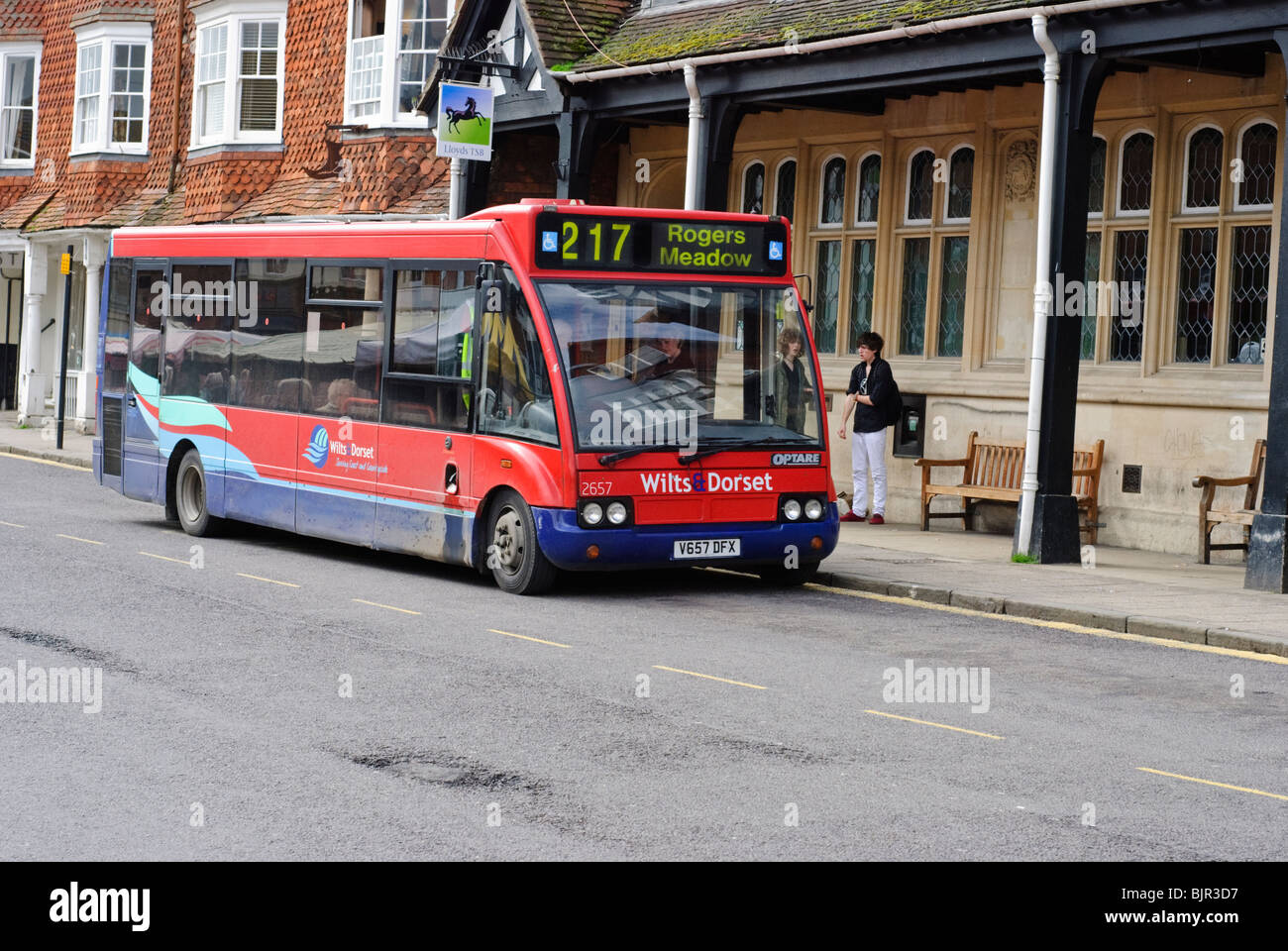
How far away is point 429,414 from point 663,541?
2.17 meters

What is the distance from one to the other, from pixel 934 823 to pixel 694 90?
43.5ft

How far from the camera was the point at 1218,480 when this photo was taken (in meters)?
15.9

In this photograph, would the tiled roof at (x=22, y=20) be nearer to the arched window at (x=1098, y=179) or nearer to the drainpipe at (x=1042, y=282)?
the arched window at (x=1098, y=179)

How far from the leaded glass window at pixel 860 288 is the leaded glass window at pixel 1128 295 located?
3726mm

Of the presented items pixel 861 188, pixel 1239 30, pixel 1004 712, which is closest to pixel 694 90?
pixel 861 188

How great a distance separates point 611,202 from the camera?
24.5 meters

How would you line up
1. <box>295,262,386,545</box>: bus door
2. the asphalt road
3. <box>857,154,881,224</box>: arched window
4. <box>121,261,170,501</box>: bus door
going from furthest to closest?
<box>857,154,881,224</box>: arched window, <box>121,261,170,501</box>: bus door, <box>295,262,386,545</box>: bus door, the asphalt road

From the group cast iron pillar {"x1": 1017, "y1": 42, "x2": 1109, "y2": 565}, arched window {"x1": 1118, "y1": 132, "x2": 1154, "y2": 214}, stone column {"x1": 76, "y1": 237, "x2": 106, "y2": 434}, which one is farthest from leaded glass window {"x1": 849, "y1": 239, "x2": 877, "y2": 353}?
stone column {"x1": 76, "y1": 237, "x2": 106, "y2": 434}

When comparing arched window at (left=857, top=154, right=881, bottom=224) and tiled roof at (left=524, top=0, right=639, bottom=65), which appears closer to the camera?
tiled roof at (left=524, top=0, right=639, bottom=65)

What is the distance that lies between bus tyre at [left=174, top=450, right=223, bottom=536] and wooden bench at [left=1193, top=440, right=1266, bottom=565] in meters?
8.63

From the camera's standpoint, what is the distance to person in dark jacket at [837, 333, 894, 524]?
63.4ft

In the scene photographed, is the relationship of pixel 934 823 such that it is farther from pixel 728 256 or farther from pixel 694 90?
pixel 694 90

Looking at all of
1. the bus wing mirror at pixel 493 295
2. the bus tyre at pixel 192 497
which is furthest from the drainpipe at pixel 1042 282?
the bus tyre at pixel 192 497

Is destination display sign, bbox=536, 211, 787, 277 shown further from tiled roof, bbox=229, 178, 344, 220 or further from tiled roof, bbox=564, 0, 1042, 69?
tiled roof, bbox=229, 178, 344, 220
